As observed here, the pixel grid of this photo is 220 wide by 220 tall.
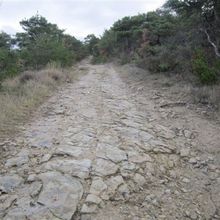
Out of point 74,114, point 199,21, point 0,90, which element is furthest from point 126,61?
point 74,114

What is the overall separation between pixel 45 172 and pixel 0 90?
19.5 feet

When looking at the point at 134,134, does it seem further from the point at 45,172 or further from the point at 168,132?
the point at 45,172

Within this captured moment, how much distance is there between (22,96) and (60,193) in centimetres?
533

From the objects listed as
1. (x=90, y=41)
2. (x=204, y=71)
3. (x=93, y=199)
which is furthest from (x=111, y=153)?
(x=90, y=41)

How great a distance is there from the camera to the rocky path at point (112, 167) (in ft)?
11.7

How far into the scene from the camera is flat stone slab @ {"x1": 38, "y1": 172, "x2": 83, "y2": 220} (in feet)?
11.2

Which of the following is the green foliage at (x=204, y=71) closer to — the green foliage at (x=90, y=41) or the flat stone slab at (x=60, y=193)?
the flat stone slab at (x=60, y=193)

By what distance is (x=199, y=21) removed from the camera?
465 inches

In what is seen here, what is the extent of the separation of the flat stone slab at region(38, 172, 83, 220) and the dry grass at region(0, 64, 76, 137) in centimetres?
215

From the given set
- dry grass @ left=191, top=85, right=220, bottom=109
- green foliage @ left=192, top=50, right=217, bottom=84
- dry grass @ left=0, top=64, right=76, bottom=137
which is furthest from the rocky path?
green foliage @ left=192, top=50, right=217, bottom=84

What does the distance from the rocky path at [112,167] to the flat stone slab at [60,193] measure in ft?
0.04

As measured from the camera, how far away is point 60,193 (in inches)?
147

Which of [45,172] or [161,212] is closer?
[161,212]

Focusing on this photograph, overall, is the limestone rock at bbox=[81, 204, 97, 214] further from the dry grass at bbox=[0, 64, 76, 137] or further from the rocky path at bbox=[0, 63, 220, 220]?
the dry grass at bbox=[0, 64, 76, 137]
